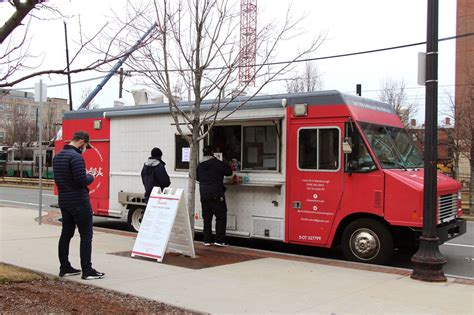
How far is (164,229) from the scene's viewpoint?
8016mm

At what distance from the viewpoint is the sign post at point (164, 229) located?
26.1 feet

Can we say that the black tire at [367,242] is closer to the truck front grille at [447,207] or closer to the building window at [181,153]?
the truck front grille at [447,207]

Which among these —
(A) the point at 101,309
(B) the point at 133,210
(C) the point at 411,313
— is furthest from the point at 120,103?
(C) the point at 411,313

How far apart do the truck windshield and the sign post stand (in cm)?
332

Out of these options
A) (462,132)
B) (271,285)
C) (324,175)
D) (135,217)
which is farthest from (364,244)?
(462,132)

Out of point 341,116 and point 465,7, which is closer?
point 341,116

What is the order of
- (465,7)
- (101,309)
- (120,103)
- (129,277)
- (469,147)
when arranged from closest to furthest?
1. (101,309)
2. (129,277)
3. (120,103)
4. (469,147)
5. (465,7)

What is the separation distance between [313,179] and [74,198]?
4045 millimetres

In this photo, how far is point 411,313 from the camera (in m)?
5.31

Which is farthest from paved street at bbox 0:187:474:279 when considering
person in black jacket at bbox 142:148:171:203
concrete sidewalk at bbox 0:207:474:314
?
person in black jacket at bbox 142:148:171:203

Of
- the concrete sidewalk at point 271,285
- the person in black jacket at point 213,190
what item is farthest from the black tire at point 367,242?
the person in black jacket at point 213,190

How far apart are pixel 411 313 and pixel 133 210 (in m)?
7.40

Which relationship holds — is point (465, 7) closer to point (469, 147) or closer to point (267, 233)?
point (469, 147)

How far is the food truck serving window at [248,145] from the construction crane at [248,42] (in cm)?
92
